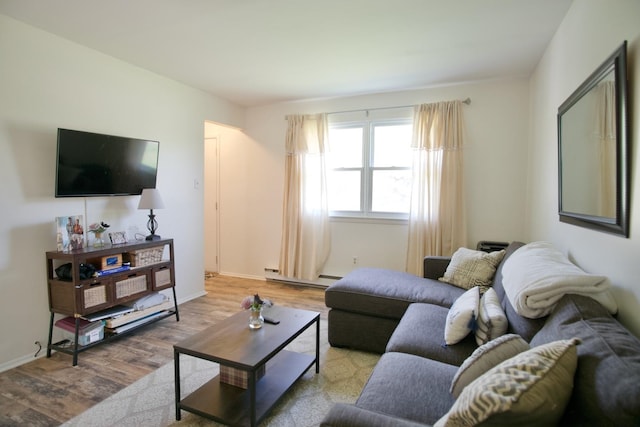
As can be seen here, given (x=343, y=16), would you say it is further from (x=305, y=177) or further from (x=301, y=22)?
(x=305, y=177)

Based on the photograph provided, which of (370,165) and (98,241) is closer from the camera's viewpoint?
(98,241)

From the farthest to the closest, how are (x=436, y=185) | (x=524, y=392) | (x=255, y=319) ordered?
(x=436, y=185), (x=255, y=319), (x=524, y=392)

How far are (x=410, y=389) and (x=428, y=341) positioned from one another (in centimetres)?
51

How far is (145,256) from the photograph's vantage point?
10.1 ft

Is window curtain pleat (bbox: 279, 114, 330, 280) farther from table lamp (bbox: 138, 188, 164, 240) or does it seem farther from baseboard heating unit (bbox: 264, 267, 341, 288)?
table lamp (bbox: 138, 188, 164, 240)

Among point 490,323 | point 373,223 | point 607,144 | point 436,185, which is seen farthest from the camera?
point 373,223

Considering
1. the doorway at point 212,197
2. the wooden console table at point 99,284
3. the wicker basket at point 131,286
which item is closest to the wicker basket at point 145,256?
the wooden console table at point 99,284

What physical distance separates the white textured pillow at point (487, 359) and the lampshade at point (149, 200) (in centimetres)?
301

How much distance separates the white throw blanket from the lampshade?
309 centimetres

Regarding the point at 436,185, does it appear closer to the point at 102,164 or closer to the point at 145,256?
the point at 145,256

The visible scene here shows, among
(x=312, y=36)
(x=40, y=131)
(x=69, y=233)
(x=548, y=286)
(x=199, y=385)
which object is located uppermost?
(x=312, y=36)

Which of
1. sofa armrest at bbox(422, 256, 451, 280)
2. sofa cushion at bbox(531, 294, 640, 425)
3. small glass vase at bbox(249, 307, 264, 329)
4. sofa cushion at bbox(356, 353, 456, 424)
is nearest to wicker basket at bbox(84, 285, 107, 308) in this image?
small glass vase at bbox(249, 307, 264, 329)

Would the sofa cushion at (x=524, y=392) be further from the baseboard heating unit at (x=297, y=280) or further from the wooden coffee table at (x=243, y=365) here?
the baseboard heating unit at (x=297, y=280)

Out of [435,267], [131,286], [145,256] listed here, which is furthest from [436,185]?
[131,286]
